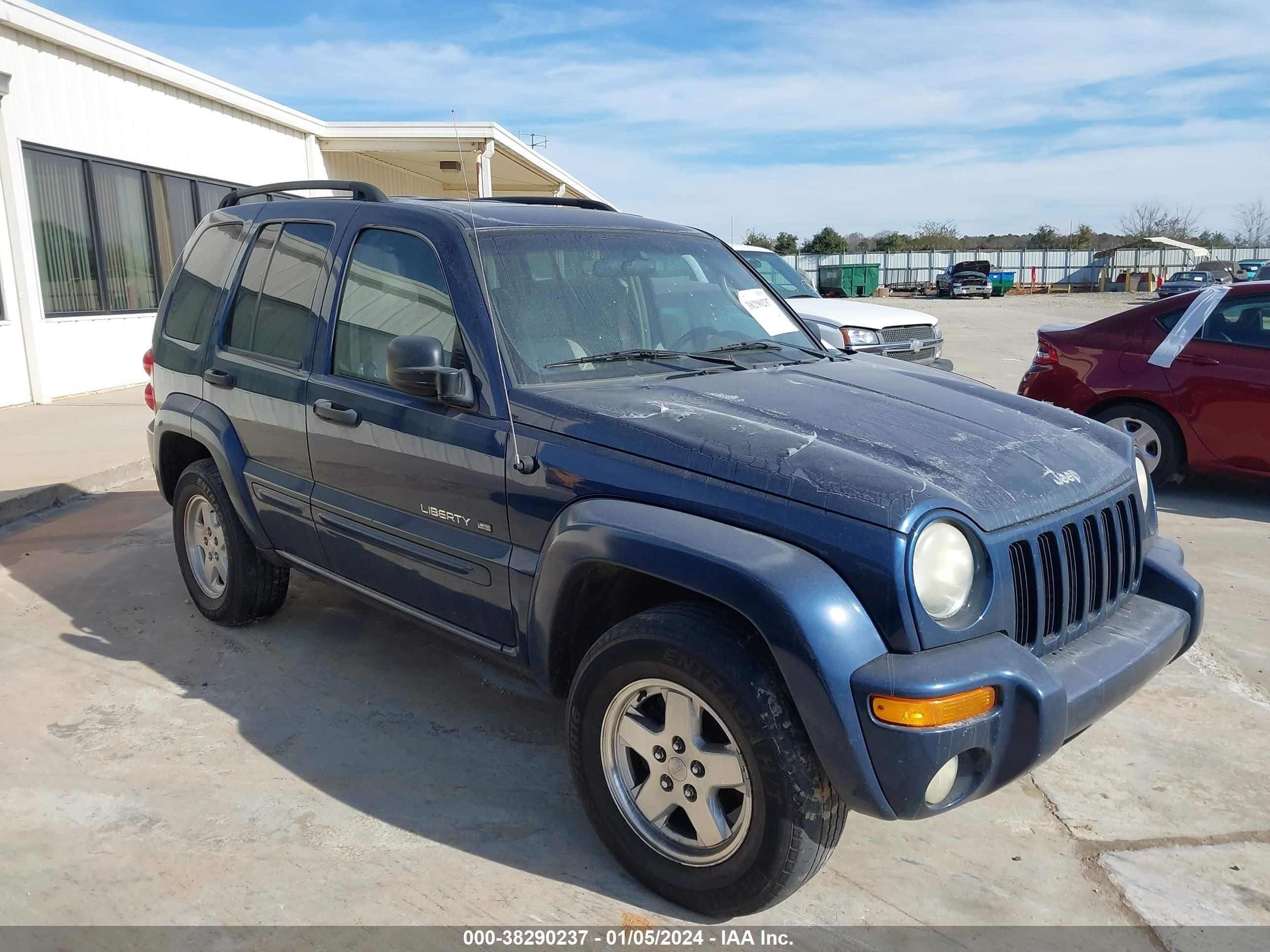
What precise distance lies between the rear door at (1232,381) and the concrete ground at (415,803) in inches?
94.9

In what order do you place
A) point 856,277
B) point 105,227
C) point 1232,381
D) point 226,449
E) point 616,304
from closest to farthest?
1. point 616,304
2. point 226,449
3. point 1232,381
4. point 105,227
5. point 856,277

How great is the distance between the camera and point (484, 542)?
321 cm

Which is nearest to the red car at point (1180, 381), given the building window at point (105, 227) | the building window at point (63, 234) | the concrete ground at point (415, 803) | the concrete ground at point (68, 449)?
the concrete ground at point (415, 803)

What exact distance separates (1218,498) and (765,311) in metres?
5.05

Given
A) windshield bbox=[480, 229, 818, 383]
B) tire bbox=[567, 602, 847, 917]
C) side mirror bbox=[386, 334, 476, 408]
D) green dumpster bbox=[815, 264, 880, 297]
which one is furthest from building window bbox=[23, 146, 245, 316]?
green dumpster bbox=[815, 264, 880, 297]

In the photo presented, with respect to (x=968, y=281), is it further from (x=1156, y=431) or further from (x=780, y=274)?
(x=1156, y=431)

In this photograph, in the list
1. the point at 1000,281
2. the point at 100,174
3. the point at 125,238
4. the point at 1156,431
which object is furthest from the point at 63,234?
the point at 1000,281

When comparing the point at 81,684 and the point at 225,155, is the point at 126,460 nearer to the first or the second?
the point at 81,684

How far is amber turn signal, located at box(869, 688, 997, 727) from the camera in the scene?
229cm

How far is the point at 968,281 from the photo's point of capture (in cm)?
4597

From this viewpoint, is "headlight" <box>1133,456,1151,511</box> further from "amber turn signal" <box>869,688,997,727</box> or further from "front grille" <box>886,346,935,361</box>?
"front grille" <box>886,346,935,361</box>

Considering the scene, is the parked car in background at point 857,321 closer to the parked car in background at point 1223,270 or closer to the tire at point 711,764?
the tire at point 711,764

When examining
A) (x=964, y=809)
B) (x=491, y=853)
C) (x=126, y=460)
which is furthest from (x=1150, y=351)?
(x=126, y=460)

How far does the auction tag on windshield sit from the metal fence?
51588 mm
